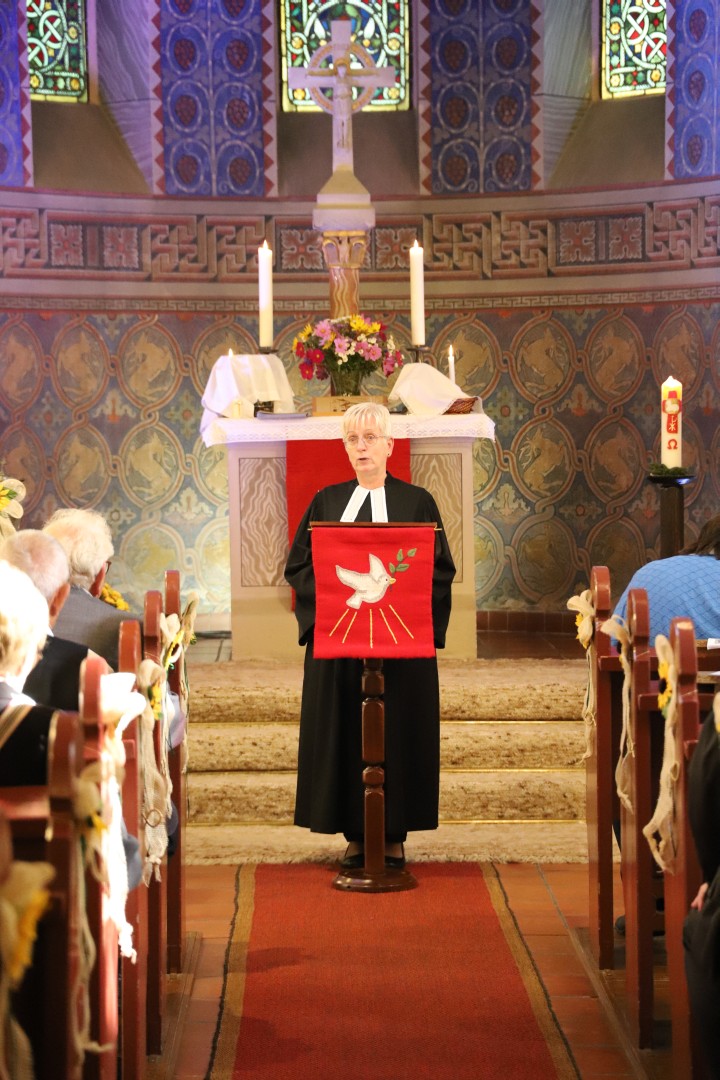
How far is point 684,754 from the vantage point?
2918 mm

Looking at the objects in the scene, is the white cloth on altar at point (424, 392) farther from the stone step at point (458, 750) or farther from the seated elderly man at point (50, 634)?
the seated elderly man at point (50, 634)

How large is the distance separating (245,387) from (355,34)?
340cm

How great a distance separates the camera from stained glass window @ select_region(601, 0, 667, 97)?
29.3 ft

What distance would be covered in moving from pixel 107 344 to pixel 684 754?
6.37 m

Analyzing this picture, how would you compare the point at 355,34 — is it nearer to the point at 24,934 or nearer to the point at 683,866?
the point at 683,866

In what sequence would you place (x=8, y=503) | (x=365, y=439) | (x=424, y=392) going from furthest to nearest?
(x=424, y=392), (x=8, y=503), (x=365, y=439)

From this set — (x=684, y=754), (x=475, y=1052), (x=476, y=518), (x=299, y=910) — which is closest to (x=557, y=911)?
(x=299, y=910)

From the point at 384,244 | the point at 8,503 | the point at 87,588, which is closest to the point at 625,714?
the point at 87,588

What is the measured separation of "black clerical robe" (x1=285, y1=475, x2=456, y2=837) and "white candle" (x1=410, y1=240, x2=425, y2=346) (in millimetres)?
1925

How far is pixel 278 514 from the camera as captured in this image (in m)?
6.80

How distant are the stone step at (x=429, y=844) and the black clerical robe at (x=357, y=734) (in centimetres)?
38

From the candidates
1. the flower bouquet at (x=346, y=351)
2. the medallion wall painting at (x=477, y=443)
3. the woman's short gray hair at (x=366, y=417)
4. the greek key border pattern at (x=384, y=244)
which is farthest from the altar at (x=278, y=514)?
the greek key border pattern at (x=384, y=244)

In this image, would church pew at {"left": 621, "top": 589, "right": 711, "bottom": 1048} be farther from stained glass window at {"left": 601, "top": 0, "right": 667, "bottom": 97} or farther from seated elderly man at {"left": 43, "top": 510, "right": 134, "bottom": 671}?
stained glass window at {"left": 601, "top": 0, "right": 667, "bottom": 97}

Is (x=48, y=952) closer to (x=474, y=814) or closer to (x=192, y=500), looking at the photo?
(x=474, y=814)
